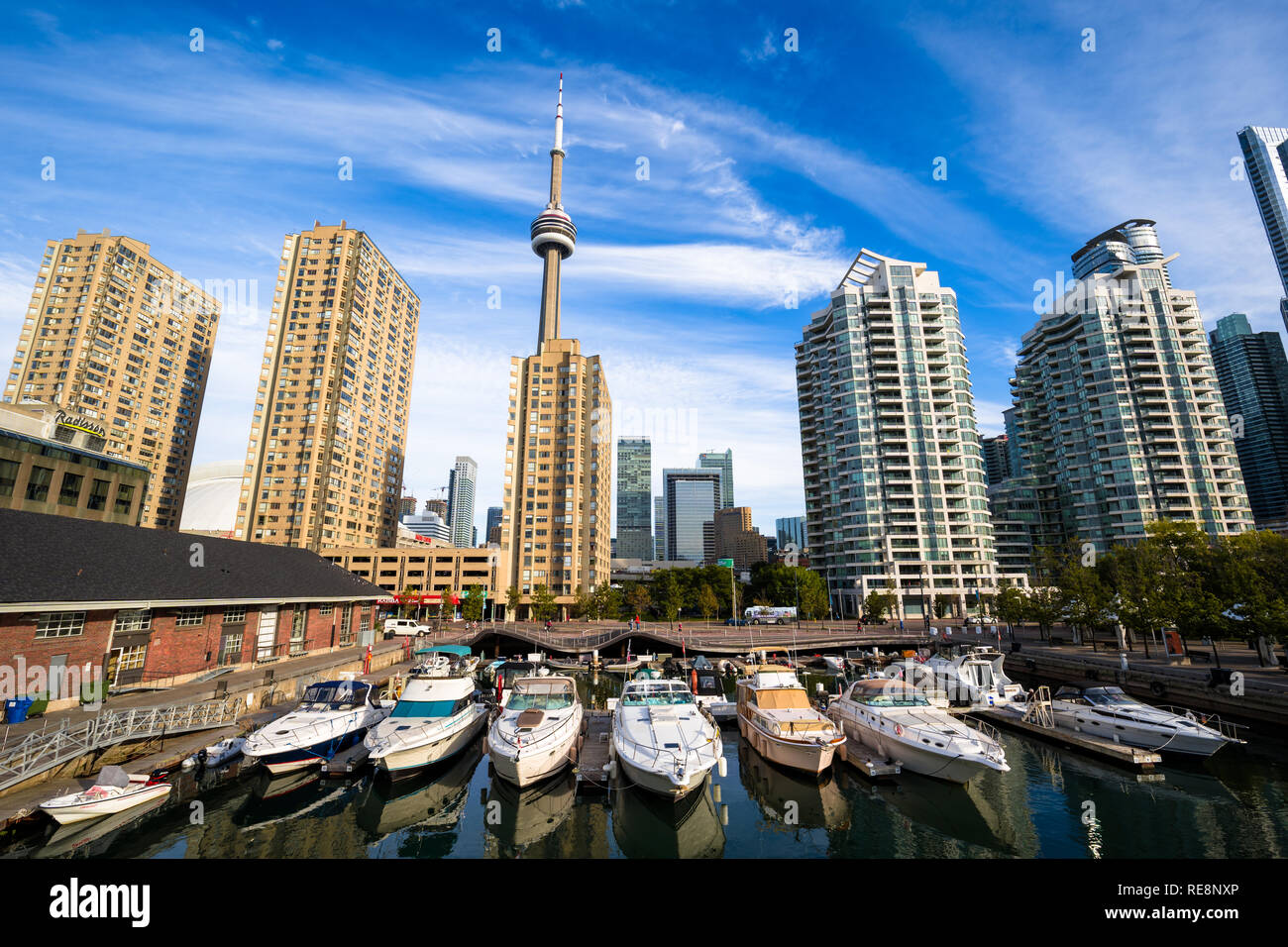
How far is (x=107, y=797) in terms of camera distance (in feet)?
55.4

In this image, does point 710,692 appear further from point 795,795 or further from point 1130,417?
point 1130,417

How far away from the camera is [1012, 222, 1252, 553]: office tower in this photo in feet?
327

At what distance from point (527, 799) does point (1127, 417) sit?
129 metres

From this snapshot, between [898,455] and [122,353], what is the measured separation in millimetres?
153763

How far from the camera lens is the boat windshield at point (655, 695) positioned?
25.0m

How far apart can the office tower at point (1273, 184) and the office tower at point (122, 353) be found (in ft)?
1077

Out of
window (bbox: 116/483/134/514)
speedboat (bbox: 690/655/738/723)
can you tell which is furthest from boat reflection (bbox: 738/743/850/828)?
window (bbox: 116/483/134/514)

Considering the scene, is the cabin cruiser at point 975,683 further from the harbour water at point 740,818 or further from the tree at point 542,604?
the tree at point 542,604

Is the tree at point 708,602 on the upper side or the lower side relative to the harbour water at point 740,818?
upper

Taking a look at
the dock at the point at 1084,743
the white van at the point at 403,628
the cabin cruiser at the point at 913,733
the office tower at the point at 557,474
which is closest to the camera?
the cabin cruiser at the point at 913,733

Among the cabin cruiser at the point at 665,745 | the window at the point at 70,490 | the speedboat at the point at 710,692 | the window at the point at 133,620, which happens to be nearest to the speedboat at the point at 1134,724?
the speedboat at the point at 710,692

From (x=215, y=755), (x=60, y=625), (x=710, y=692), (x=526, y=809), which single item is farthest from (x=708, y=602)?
(x=60, y=625)

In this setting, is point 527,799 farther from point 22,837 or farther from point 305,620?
point 305,620
